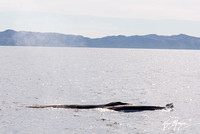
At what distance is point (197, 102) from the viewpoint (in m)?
57.8

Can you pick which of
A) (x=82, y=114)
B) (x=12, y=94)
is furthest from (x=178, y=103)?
(x=12, y=94)

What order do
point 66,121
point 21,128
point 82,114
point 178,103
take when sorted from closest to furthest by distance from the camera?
point 21,128 → point 66,121 → point 82,114 → point 178,103

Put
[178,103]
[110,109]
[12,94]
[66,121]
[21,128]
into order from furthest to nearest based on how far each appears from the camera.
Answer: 1. [12,94]
2. [178,103]
3. [110,109]
4. [66,121]
5. [21,128]

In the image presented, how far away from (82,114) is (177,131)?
12.0 meters

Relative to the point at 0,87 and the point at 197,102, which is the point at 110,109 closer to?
the point at 197,102

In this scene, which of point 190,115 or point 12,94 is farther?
point 12,94

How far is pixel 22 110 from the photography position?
153 ft

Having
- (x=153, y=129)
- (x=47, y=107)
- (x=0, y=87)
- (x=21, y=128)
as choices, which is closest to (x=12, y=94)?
(x=0, y=87)

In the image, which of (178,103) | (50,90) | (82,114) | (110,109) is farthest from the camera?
(50,90)

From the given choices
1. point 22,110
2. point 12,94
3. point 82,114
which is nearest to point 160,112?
point 82,114

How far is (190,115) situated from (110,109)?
31.3 ft

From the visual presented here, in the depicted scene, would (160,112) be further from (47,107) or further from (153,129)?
(47,107)

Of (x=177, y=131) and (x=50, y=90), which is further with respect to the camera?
(x=50, y=90)

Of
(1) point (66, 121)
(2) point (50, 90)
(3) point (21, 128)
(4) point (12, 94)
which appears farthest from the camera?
(2) point (50, 90)
